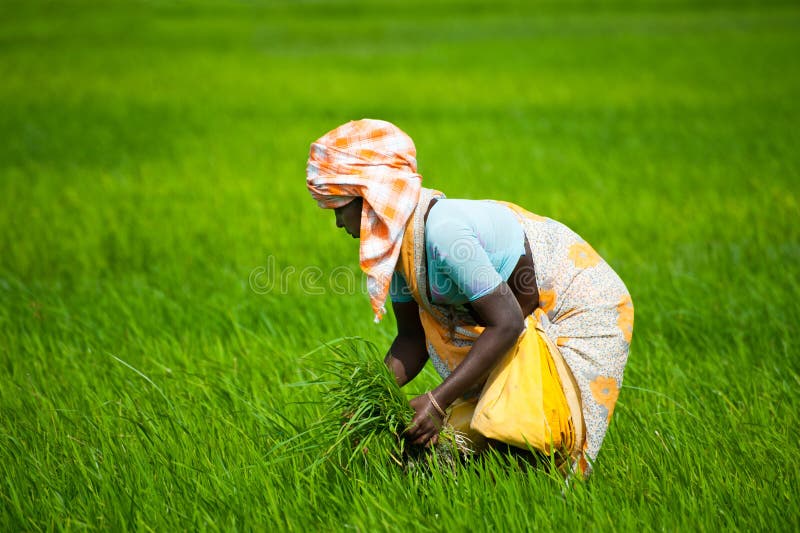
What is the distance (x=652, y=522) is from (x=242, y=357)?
5.41 feet

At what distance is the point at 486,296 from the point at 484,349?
0.39 feet

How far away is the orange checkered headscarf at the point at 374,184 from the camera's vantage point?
76.9 inches

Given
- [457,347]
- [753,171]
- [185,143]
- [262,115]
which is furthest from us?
[262,115]

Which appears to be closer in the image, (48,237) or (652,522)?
(652,522)

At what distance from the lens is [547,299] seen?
6.95ft

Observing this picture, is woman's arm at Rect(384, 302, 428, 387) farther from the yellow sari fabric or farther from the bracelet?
the bracelet

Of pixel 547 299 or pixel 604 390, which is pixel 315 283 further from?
pixel 604 390

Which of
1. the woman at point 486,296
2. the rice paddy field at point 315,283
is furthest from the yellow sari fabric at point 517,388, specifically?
the rice paddy field at point 315,283

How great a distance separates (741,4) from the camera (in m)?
22.3

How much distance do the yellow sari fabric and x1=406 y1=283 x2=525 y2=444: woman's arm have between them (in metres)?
0.08

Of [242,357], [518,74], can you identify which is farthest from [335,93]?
[242,357]

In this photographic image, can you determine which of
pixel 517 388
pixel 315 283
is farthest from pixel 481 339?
pixel 315 283

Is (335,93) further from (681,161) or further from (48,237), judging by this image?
(48,237)

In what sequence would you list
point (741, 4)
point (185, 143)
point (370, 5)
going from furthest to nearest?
point (370, 5) → point (741, 4) → point (185, 143)
